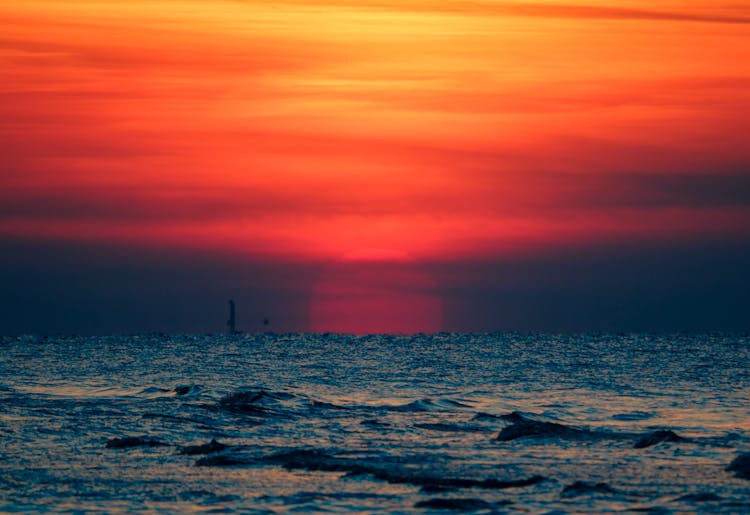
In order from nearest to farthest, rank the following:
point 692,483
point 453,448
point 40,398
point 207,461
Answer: point 692,483 < point 207,461 < point 453,448 < point 40,398

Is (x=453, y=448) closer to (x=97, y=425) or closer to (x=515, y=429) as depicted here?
(x=515, y=429)

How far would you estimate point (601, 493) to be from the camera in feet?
75.5

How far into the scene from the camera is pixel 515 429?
32406 mm

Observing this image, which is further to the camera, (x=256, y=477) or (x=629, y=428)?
(x=629, y=428)

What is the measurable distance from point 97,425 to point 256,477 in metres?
11.6

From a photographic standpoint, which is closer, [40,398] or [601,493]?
[601,493]

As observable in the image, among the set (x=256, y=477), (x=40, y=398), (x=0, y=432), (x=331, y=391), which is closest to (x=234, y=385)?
(x=331, y=391)

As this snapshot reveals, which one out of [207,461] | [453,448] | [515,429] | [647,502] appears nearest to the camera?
[647,502]

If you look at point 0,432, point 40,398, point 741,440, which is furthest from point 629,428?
point 40,398

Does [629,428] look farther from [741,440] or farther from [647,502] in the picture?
[647,502]

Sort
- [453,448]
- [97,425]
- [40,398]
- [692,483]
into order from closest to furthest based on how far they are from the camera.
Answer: [692,483] → [453,448] → [97,425] → [40,398]

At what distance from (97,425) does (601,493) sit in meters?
17.7

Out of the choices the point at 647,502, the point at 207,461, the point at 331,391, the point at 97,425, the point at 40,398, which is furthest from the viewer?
the point at 331,391

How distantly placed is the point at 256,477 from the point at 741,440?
1455 centimetres
